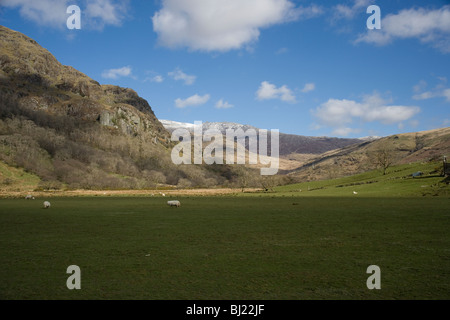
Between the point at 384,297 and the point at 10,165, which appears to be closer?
the point at 384,297

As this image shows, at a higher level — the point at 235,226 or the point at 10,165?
A: the point at 10,165

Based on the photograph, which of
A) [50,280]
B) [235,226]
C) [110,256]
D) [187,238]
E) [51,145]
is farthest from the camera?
[51,145]

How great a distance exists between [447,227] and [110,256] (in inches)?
852

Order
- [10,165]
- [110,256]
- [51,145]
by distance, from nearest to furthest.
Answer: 1. [110,256]
2. [10,165]
3. [51,145]

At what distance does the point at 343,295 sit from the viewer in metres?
9.68

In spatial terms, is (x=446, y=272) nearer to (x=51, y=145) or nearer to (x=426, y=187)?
(x=426, y=187)

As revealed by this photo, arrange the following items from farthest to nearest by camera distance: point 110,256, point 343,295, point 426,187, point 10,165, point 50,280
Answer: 1. point 10,165
2. point 426,187
3. point 110,256
4. point 50,280
5. point 343,295

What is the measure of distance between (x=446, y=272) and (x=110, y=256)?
13413mm

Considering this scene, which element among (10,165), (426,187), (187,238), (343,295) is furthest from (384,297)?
(10,165)

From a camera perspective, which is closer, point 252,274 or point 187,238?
point 252,274

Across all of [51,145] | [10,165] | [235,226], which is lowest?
[235,226]

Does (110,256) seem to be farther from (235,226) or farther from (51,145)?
(51,145)
